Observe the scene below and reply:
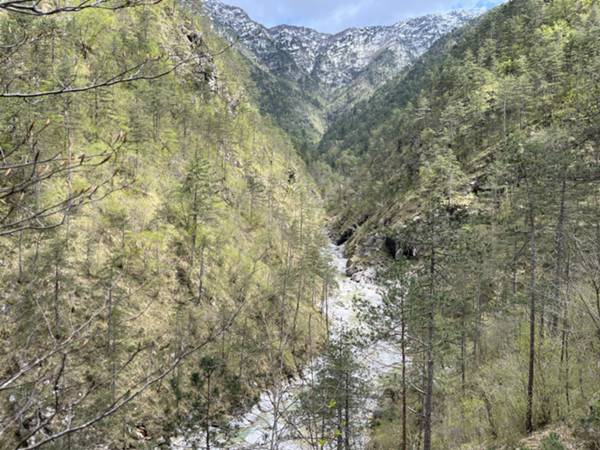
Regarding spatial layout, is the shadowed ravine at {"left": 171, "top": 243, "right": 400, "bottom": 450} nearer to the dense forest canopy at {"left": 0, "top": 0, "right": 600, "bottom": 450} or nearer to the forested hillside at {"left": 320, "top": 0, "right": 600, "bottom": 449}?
the dense forest canopy at {"left": 0, "top": 0, "right": 600, "bottom": 450}

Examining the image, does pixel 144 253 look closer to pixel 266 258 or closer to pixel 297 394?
pixel 266 258

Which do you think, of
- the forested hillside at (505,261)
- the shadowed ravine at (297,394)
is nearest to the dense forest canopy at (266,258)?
the forested hillside at (505,261)

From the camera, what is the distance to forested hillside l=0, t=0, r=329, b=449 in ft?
51.7

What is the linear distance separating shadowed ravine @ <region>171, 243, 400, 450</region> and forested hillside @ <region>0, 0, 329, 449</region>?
1213mm

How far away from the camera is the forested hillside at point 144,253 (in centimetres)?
1576

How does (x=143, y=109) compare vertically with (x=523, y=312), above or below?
above

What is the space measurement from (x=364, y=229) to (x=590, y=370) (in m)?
52.3

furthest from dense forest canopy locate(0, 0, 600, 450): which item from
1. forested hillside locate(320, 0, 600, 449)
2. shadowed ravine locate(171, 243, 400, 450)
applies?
shadowed ravine locate(171, 243, 400, 450)

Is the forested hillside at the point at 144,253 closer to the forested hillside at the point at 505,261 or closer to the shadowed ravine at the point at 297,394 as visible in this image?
the shadowed ravine at the point at 297,394

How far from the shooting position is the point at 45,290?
19.1m

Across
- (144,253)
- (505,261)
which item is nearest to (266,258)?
(144,253)

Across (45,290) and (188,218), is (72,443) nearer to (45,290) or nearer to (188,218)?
(45,290)

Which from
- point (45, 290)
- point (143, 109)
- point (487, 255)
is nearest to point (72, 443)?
point (45, 290)

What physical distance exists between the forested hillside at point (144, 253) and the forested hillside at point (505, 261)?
23.3ft
